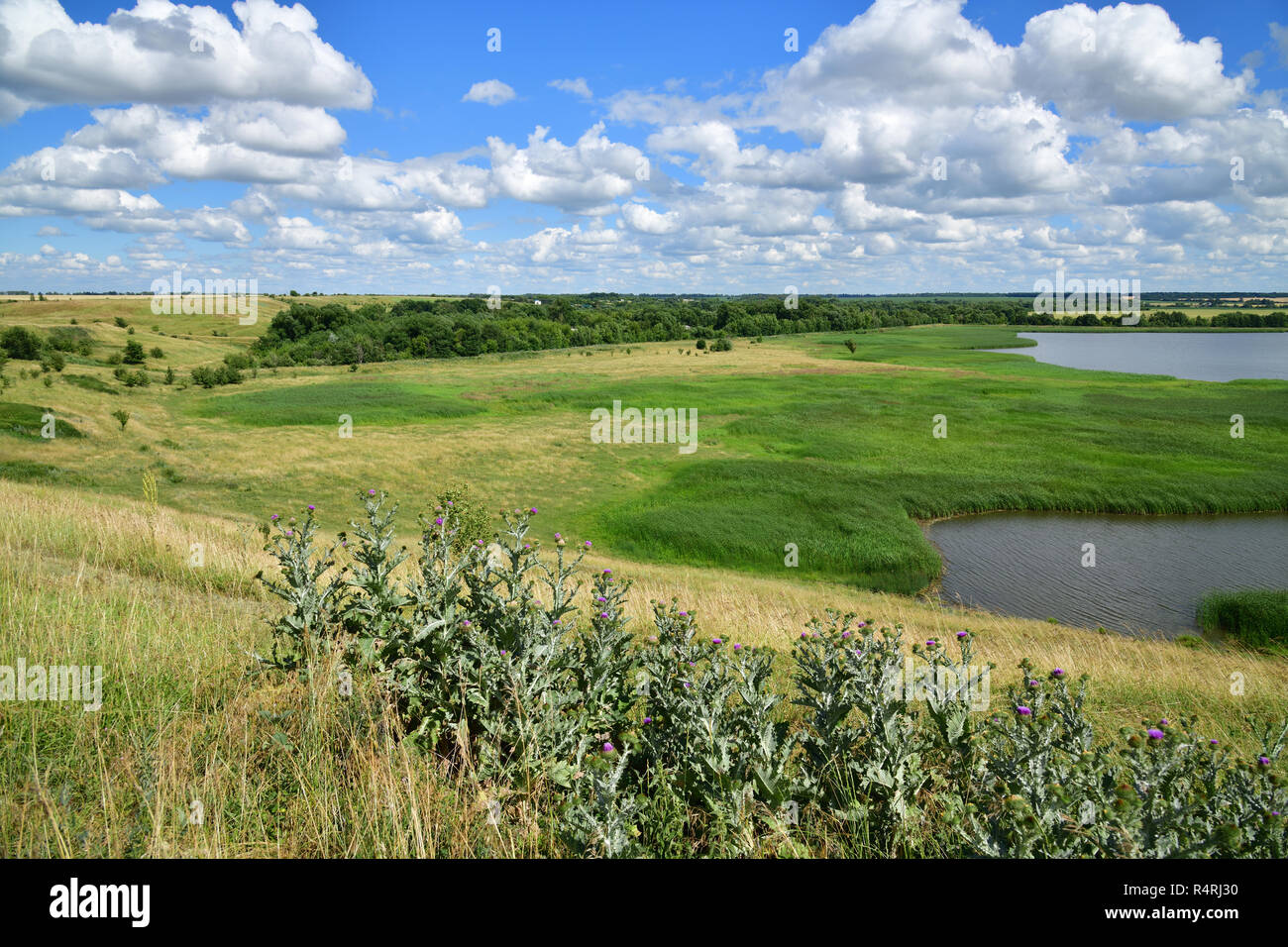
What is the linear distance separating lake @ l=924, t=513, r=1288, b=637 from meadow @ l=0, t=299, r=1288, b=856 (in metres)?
1.63

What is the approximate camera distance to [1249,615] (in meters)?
23.0

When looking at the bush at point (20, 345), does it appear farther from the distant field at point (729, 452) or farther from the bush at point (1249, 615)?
the bush at point (1249, 615)

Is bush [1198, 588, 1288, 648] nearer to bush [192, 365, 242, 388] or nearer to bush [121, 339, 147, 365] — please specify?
bush [192, 365, 242, 388]

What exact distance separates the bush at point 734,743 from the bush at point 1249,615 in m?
23.8

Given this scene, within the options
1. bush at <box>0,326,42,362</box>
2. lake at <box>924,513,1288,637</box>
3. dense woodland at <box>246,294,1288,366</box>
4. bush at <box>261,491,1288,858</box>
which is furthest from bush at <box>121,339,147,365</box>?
bush at <box>261,491,1288,858</box>

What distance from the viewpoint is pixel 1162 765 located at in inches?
118

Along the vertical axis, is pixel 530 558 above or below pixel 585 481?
above

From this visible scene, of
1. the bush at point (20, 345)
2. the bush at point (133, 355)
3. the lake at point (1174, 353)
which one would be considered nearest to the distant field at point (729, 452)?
the bush at point (20, 345)

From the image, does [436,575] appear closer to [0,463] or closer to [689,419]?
[0,463]

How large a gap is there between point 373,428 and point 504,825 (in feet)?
181

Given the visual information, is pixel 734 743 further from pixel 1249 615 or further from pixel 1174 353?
pixel 1174 353

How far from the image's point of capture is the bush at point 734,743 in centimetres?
308

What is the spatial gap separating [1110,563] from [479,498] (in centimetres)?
2856
